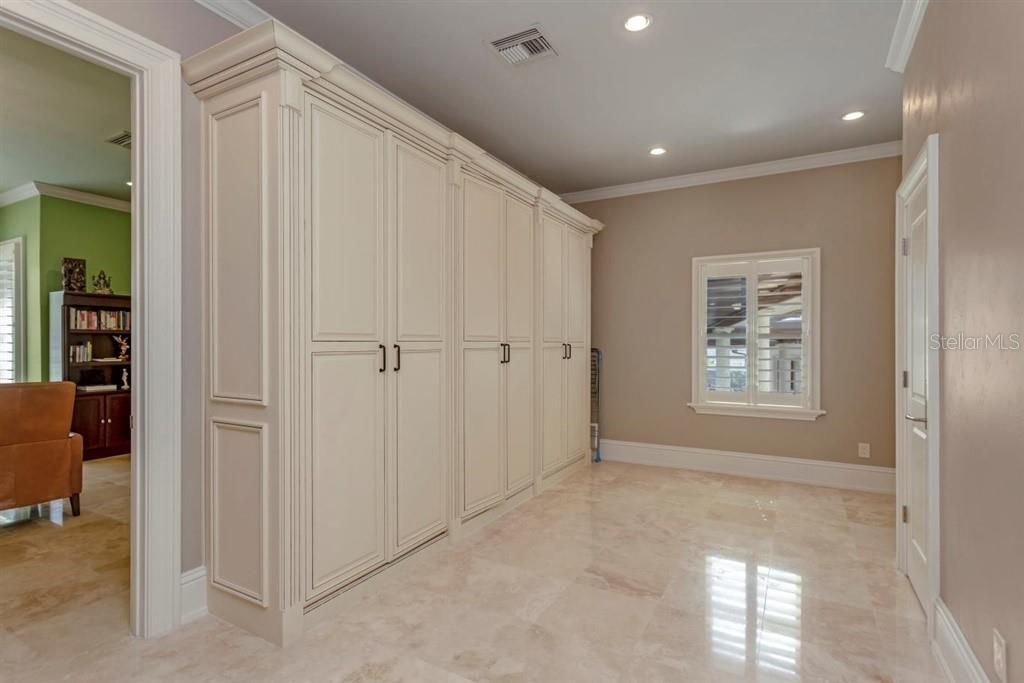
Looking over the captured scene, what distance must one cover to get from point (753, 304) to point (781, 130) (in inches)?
59.1

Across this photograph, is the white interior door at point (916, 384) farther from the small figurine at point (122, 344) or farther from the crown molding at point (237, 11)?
the small figurine at point (122, 344)

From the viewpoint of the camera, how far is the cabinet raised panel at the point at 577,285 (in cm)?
472

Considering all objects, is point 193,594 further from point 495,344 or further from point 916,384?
point 916,384

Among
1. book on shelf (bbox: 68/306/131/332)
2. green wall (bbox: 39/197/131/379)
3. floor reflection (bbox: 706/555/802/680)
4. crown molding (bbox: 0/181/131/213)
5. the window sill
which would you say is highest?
crown molding (bbox: 0/181/131/213)

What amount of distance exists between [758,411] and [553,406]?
6.21 feet

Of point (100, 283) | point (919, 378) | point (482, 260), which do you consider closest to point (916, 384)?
point (919, 378)

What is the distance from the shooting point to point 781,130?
12.8ft

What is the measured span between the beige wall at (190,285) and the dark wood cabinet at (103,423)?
3.82 meters

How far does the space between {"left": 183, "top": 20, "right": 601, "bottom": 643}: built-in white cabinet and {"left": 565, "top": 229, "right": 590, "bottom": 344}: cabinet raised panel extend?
5.43 feet

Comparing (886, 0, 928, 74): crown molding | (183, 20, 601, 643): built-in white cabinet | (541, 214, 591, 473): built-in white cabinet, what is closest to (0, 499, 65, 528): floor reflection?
(183, 20, 601, 643): built-in white cabinet

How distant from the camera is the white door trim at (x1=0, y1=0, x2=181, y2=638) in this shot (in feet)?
6.92

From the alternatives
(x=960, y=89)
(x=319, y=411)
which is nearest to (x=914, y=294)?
(x=960, y=89)

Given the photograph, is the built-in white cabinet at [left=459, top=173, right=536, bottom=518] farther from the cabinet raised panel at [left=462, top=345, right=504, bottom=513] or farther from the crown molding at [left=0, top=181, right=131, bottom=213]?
the crown molding at [left=0, top=181, right=131, bottom=213]

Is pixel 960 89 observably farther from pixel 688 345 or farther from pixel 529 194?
pixel 688 345
